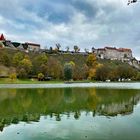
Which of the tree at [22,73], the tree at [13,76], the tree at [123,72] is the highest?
the tree at [123,72]

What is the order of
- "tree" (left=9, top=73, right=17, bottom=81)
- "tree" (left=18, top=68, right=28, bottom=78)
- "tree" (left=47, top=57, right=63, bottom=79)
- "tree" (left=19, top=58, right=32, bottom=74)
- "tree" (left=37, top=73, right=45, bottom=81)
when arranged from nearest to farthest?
1. "tree" (left=9, top=73, right=17, bottom=81)
2. "tree" (left=18, top=68, right=28, bottom=78)
3. "tree" (left=37, top=73, right=45, bottom=81)
4. "tree" (left=19, top=58, right=32, bottom=74)
5. "tree" (left=47, top=57, right=63, bottom=79)

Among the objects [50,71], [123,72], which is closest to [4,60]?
[50,71]

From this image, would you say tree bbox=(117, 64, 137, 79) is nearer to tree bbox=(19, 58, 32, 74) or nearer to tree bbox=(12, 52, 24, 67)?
tree bbox=(12, 52, 24, 67)

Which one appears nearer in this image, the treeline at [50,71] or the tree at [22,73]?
the tree at [22,73]

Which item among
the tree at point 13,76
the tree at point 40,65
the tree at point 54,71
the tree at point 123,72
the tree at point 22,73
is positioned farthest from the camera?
the tree at point 123,72

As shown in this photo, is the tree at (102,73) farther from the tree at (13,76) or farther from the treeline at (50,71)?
the tree at (13,76)

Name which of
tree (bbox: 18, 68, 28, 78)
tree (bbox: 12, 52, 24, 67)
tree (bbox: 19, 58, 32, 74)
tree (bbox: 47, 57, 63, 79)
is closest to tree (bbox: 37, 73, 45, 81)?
tree (bbox: 19, 58, 32, 74)

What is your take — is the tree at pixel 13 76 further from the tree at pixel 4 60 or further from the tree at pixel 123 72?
the tree at pixel 123 72

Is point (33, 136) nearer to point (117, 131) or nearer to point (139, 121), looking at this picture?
point (117, 131)

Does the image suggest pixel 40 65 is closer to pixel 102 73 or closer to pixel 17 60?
pixel 17 60

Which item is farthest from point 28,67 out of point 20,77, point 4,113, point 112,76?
point 4,113

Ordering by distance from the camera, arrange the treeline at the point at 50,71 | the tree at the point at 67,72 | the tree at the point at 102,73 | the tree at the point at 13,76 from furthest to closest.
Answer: the tree at the point at 102,73, the treeline at the point at 50,71, the tree at the point at 67,72, the tree at the point at 13,76

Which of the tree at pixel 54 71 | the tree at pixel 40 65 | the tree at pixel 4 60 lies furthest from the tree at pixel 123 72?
the tree at pixel 4 60

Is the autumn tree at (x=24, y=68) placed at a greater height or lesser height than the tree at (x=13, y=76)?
greater
